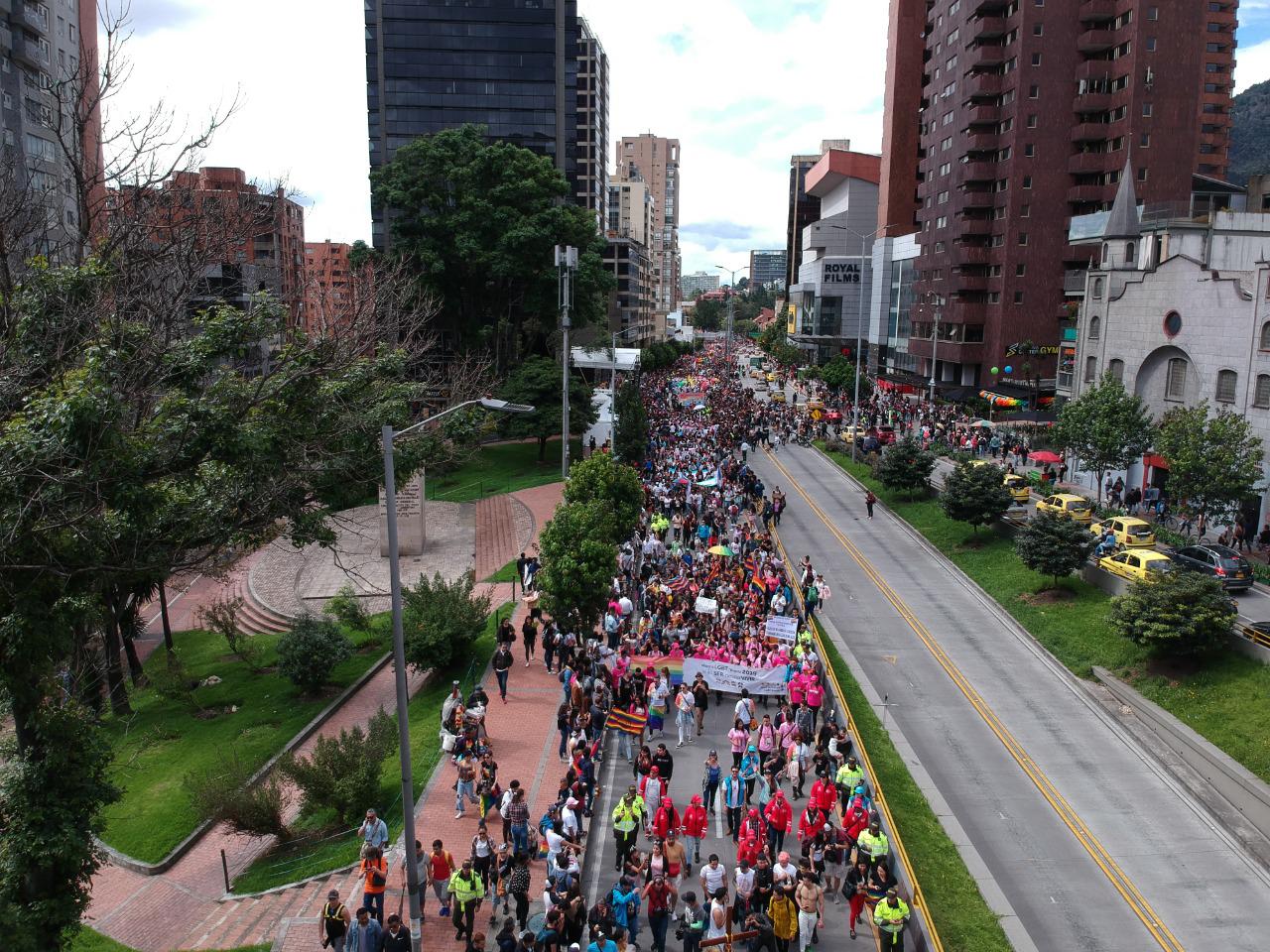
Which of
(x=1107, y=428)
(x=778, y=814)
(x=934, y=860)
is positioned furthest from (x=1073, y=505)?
(x=778, y=814)

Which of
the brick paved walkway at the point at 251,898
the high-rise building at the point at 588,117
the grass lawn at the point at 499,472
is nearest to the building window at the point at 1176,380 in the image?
the grass lawn at the point at 499,472

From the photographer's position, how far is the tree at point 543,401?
51781 mm

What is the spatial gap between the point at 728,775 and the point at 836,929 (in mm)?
3285

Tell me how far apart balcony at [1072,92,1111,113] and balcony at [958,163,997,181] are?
264 inches

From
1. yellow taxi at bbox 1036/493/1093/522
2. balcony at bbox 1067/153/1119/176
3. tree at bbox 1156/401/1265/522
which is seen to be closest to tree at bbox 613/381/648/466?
yellow taxi at bbox 1036/493/1093/522

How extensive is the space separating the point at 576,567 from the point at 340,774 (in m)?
7.83

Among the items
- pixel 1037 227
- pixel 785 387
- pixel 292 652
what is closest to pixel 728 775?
pixel 292 652

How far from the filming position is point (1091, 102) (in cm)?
6894

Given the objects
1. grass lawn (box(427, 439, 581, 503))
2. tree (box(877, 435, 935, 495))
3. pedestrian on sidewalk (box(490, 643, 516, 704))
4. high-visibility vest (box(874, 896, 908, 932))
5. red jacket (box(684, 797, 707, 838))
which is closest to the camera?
high-visibility vest (box(874, 896, 908, 932))

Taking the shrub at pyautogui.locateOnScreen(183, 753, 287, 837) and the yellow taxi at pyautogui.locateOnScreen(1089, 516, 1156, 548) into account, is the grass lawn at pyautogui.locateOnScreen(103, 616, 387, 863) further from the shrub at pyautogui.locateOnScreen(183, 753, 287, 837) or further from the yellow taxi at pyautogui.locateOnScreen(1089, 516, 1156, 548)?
the yellow taxi at pyautogui.locateOnScreen(1089, 516, 1156, 548)

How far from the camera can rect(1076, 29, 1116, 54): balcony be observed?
68375 millimetres

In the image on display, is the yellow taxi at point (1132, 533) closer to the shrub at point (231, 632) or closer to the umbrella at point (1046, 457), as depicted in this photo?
the umbrella at point (1046, 457)

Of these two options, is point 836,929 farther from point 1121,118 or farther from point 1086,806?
point 1121,118

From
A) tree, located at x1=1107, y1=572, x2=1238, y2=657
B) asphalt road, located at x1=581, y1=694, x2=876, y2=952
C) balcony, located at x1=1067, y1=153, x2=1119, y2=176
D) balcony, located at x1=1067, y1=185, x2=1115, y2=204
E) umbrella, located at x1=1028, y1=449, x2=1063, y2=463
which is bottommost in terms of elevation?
asphalt road, located at x1=581, y1=694, x2=876, y2=952
